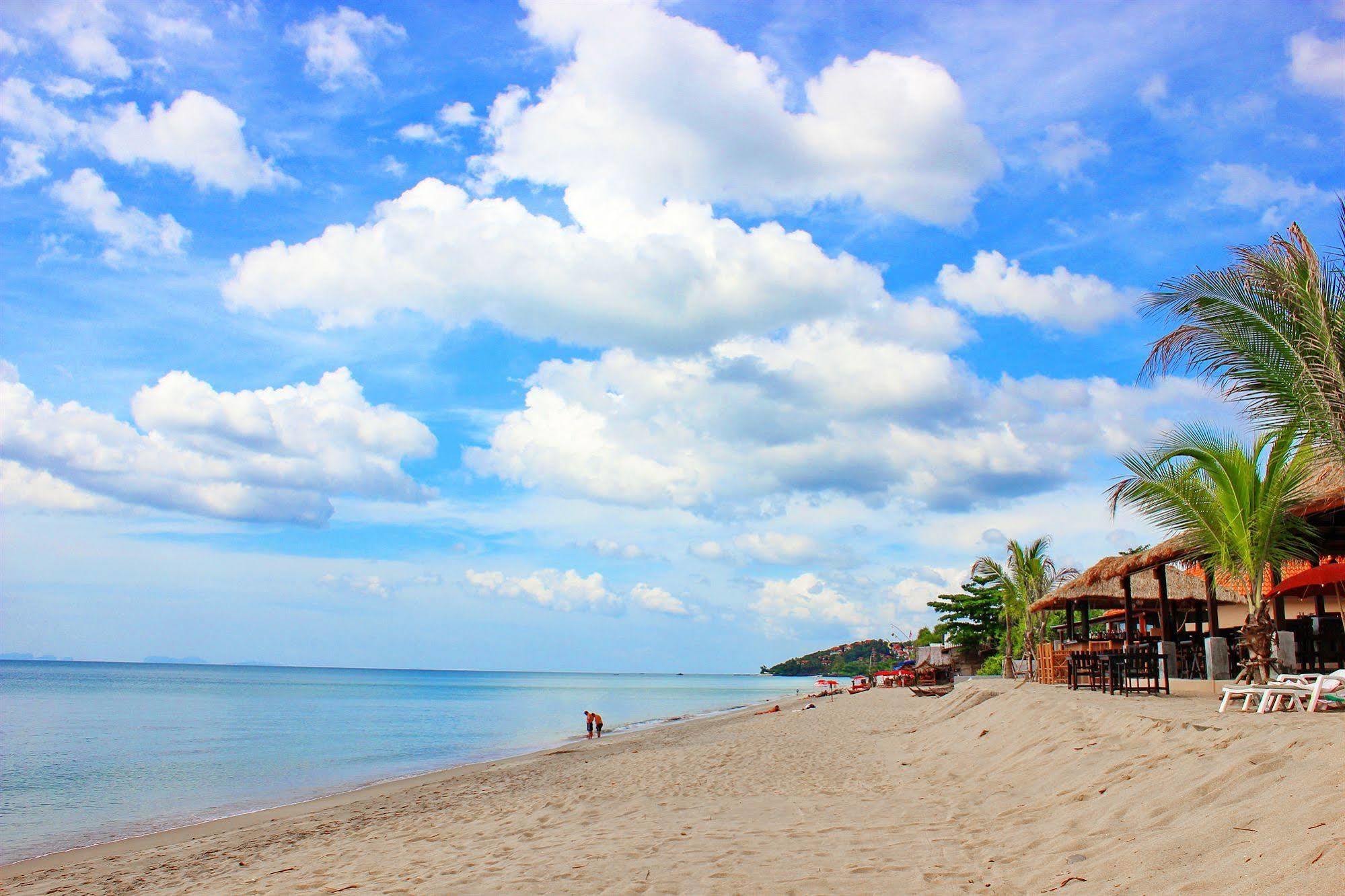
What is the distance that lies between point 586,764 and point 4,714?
119 feet

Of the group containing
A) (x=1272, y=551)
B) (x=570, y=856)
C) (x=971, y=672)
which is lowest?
(x=971, y=672)

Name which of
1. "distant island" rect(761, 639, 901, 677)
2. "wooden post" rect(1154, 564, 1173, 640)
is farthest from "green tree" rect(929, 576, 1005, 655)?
"distant island" rect(761, 639, 901, 677)

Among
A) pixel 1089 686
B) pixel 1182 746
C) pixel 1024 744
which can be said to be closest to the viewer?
pixel 1182 746

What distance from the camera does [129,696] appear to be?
56938mm

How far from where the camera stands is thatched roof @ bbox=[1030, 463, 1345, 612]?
9.52 meters

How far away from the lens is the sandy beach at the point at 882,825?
439 cm

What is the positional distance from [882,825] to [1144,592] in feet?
48.4

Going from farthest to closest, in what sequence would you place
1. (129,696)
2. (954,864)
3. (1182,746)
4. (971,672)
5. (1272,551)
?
(129,696) → (971,672) → (1272,551) → (1182,746) → (954,864)

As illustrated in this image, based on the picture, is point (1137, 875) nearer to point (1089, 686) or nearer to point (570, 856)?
point (570, 856)

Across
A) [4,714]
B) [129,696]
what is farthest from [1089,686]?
[129,696]

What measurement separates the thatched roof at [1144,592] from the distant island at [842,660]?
7601cm

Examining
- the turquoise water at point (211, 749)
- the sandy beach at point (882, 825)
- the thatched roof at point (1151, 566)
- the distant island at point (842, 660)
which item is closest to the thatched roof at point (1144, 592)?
the thatched roof at point (1151, 566)

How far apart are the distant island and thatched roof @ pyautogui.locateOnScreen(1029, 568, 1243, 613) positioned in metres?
76.0

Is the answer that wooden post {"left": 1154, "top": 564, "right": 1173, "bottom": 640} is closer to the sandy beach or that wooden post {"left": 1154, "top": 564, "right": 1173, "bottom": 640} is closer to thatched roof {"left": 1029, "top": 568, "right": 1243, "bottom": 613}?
thatched roof {"left": 1029, "top": 568, "right": 1243, "bottom": 613}
